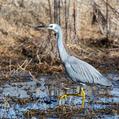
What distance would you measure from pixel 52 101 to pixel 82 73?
774 millimetres

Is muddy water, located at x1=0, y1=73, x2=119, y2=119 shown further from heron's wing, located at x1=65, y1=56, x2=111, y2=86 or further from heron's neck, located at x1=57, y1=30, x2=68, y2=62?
heron's neck, located at x1=57, y1=30, x2=68, y2=62

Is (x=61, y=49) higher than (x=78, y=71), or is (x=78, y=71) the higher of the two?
(x=61, y=49)

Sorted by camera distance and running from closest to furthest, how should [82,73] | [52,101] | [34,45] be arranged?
[82,73] → [52,101] → [34,45]

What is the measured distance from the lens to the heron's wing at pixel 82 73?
12.6 metres

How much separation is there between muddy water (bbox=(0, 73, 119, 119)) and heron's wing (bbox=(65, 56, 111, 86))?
1.35ft

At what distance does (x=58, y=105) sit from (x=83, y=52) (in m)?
5.78

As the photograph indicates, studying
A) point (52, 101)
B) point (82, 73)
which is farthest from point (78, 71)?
point (52, 101)

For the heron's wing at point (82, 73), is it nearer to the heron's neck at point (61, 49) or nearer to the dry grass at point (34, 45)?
the heron's neck at point (61, 49)

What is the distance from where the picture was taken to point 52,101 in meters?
12.9

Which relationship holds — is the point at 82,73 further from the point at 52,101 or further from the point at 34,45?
the point at 34,45

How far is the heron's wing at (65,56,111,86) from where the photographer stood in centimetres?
1261

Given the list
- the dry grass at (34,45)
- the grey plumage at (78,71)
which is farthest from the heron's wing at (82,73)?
the dry grass at (34,45)

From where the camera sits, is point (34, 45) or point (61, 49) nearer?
point (61, 49)

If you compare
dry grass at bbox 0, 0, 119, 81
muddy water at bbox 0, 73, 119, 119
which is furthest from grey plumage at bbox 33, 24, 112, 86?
dry grass at bbox 0, 0, 119, 81
